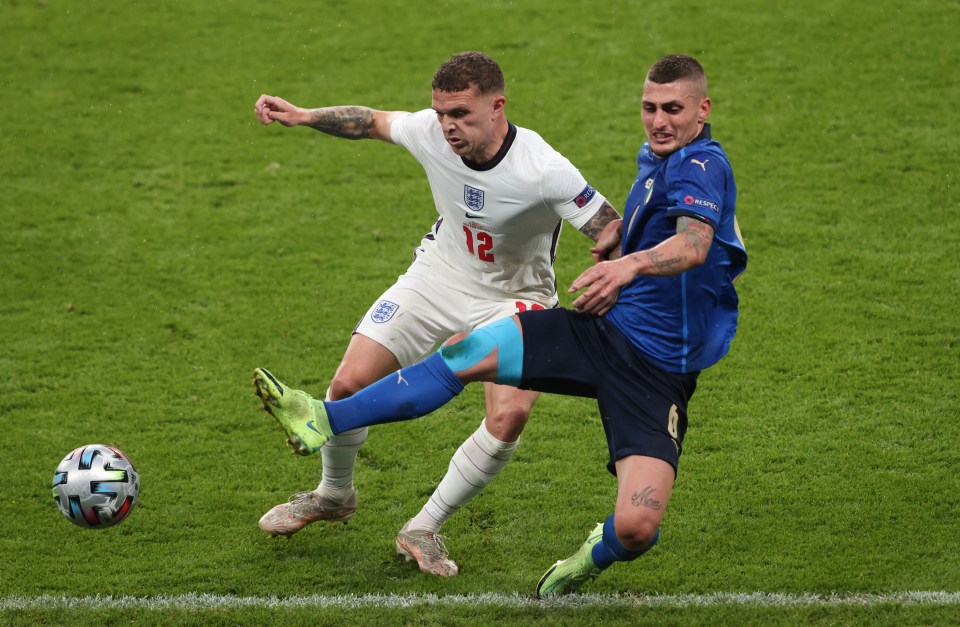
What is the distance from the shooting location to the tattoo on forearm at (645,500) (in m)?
4.70

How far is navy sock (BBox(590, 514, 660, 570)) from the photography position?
4.83m

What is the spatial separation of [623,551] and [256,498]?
2449 mm

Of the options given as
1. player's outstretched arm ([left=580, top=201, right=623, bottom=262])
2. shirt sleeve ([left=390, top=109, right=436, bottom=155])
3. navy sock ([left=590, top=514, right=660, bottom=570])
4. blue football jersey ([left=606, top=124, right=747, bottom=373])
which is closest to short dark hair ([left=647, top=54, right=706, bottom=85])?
blue football jersey ([left=606, top=124, right=747, bottom=373])

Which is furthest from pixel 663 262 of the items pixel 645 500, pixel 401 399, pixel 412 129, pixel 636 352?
pixel 412 129

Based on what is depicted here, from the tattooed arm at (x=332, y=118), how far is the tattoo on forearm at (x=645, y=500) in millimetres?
2414

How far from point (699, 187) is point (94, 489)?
3.04m

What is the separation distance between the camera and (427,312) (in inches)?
230

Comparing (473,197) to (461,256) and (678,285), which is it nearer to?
(461,256)

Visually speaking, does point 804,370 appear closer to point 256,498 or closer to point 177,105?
point 256,498

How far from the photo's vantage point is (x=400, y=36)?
12641 millimetres

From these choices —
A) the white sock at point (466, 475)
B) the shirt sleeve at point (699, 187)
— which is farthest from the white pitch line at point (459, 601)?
the shirt sleeve at point (699, 187)

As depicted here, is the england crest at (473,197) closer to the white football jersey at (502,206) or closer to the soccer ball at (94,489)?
the white football jersey at (502,206)

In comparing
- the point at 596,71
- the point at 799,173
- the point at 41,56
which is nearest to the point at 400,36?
the point at 596,71

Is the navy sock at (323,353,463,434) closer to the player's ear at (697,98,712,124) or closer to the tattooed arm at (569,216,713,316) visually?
the tattooed arm at (569,216,713,316)
